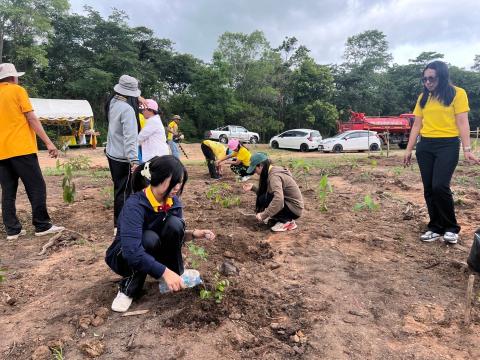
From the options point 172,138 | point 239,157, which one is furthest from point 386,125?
point 239,157

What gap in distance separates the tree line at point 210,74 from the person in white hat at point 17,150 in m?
19.6

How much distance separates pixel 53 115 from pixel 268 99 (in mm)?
15558

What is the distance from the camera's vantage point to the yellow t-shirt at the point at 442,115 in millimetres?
3328

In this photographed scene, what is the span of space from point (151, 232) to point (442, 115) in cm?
282

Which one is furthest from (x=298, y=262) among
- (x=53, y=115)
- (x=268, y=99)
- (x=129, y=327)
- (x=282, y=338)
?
(x=268, y=99)

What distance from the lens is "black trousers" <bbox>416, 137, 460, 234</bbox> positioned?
339 cm

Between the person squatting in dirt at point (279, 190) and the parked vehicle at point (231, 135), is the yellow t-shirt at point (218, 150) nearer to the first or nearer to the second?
the person squatting in dirt at point (279, 190)

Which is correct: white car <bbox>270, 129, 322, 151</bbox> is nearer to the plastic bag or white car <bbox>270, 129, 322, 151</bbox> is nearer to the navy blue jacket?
the plastic bag

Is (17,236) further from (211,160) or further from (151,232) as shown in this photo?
(211,160)

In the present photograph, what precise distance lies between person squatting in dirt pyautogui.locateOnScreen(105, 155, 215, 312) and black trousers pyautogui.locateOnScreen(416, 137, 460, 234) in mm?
2309

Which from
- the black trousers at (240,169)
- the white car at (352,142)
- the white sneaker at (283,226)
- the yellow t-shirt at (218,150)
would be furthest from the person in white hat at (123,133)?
the white car at (352,142)

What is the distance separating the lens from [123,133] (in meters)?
3.56

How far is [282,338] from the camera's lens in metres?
2.04

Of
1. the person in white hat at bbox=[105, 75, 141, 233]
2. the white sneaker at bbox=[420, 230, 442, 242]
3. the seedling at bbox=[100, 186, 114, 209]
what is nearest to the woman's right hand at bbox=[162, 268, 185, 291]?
the person in white hat at bbox=[105, 75, 141, 233]
